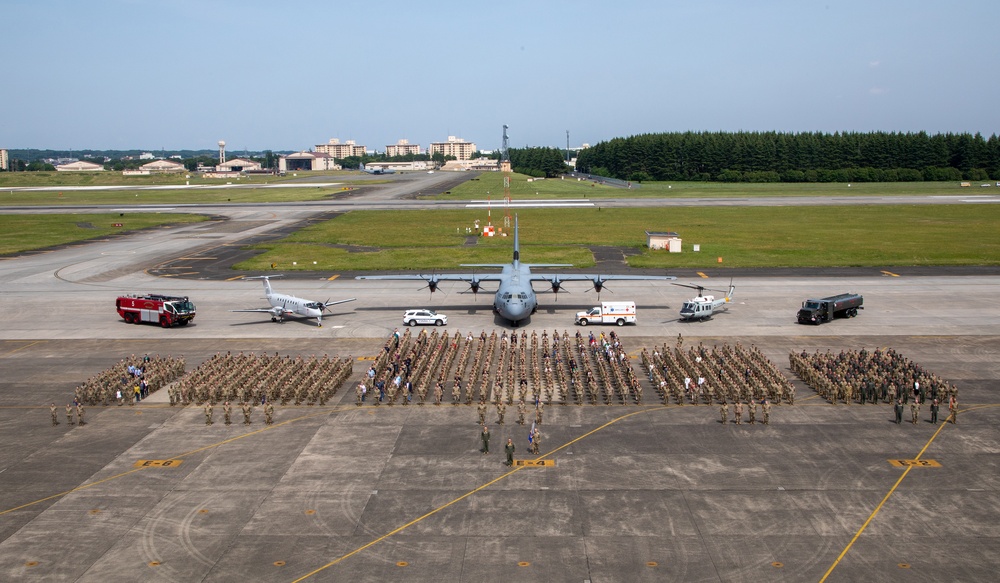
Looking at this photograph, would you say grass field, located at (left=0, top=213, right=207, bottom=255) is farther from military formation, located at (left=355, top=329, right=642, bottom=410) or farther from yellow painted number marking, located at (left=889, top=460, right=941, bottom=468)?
yellow painted number marking, located at (left=889, top=460, right=941, bottom=468)

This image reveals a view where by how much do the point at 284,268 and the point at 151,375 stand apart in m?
40.7

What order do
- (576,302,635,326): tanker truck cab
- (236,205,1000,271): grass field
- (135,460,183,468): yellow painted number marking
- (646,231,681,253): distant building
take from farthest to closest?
(646,231,681,253): distant building, (236,205,1000,271): grass field, (576,302,635,326): tanker truck cab, (135,460,183,468): yellow painted number marking

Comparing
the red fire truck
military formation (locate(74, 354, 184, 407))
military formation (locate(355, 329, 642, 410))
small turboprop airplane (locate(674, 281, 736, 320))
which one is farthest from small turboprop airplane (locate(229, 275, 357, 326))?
small turboprop airplane (locate(674, 281, 736, 320))

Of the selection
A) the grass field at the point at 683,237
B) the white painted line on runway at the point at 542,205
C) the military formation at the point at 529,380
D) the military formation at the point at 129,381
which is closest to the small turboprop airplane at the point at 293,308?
the military formation at the point at 529,380

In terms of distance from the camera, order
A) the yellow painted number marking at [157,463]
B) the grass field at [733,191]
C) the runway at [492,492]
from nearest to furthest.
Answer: the runway at [492,492]
the yellow painted number marking at [157,463]
the grass field at [733,191]

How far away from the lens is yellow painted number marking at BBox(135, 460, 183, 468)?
3058cm

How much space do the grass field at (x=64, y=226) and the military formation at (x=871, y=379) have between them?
316 feet

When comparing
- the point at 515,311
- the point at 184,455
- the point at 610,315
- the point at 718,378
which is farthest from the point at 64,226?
A: the point at 718,378

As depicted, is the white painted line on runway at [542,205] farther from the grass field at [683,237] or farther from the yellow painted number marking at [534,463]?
the yellow painted number marking at [534,463]

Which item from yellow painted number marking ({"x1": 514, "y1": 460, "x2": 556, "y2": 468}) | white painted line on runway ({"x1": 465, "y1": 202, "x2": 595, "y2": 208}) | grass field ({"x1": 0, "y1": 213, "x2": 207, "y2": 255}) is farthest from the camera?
white painted line on runway ({"x1": 465, "y1": 202, "x2": 595, "y2": 208})

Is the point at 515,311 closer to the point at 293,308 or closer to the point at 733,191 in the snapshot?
the point at 293,308

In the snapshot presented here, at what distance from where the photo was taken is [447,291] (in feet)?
225

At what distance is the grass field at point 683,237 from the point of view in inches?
3275

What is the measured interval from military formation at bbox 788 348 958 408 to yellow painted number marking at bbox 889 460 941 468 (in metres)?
5.18
